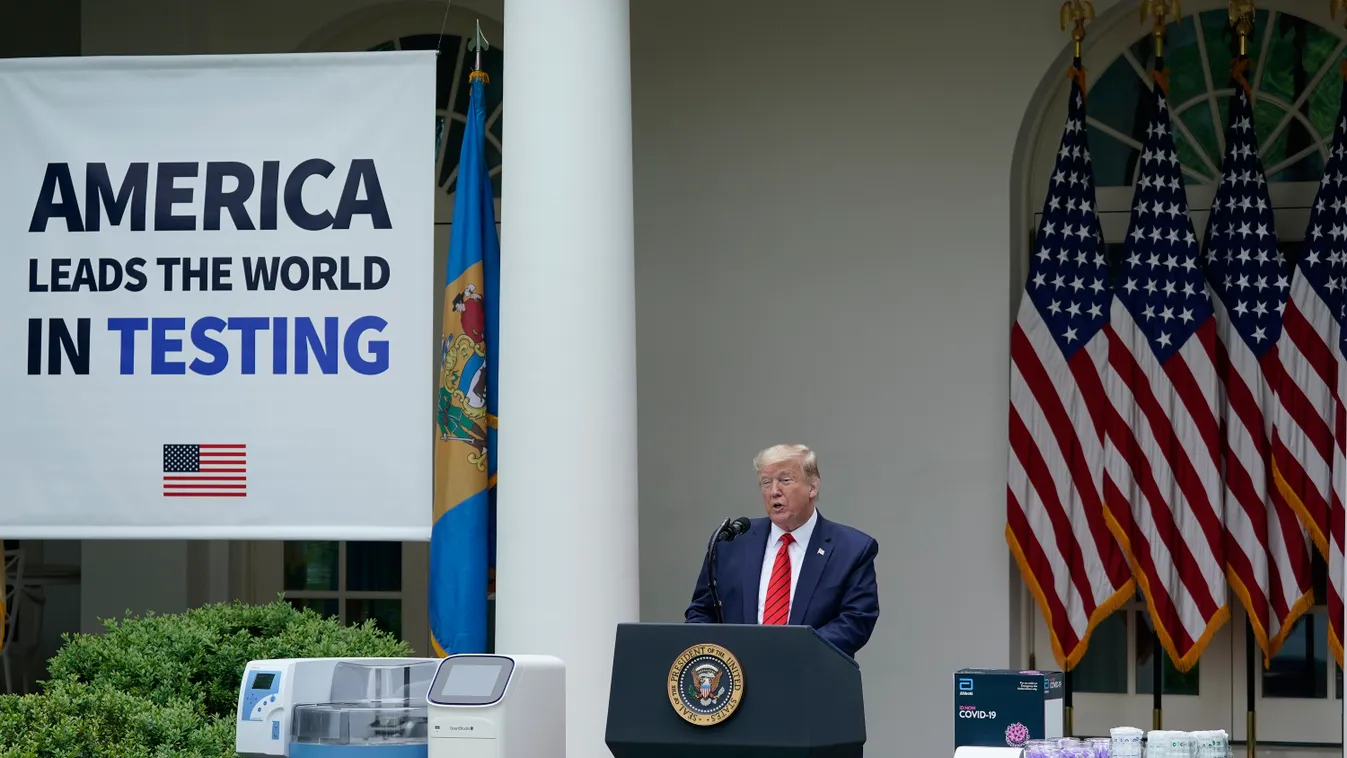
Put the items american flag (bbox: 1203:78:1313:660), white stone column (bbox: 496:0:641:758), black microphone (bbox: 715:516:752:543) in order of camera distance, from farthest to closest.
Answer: american flag (bbox: 1203:78:1313:660) < white stone column (bbox: 496:0:641:758) < black microphone (bbox: 715:516:752:543)

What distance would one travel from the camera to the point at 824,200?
9336 mm

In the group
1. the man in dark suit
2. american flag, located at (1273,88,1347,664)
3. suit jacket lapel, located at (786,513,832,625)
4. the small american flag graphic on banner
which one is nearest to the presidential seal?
the man in dark suit

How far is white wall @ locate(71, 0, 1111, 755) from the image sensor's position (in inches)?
357

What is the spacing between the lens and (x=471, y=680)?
13.5 feet

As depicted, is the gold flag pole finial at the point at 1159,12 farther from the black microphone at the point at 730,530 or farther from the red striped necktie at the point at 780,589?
the black microphone at the point at 730,530

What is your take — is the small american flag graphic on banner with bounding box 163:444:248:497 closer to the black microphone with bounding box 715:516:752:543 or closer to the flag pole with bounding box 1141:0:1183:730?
the black microphone with bounding box 715:516:752:543

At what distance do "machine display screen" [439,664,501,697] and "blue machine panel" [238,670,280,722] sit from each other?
1.92ft

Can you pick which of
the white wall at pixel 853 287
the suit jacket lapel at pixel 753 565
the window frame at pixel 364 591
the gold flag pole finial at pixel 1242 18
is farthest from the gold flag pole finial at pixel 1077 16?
the window frame at pixel 364 591

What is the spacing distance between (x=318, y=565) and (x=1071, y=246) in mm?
4811

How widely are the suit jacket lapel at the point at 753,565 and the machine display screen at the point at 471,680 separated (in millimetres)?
2004

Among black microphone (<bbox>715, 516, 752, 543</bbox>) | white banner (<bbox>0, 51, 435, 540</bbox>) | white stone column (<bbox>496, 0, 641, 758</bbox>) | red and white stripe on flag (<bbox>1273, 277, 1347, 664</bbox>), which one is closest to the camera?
black microphone (<bbox>715, 516, 752, 543</bbox>)

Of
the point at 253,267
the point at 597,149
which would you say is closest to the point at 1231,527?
the point at 597,149

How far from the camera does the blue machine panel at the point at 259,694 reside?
441 cm

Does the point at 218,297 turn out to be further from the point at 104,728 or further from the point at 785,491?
the point at 785,491
